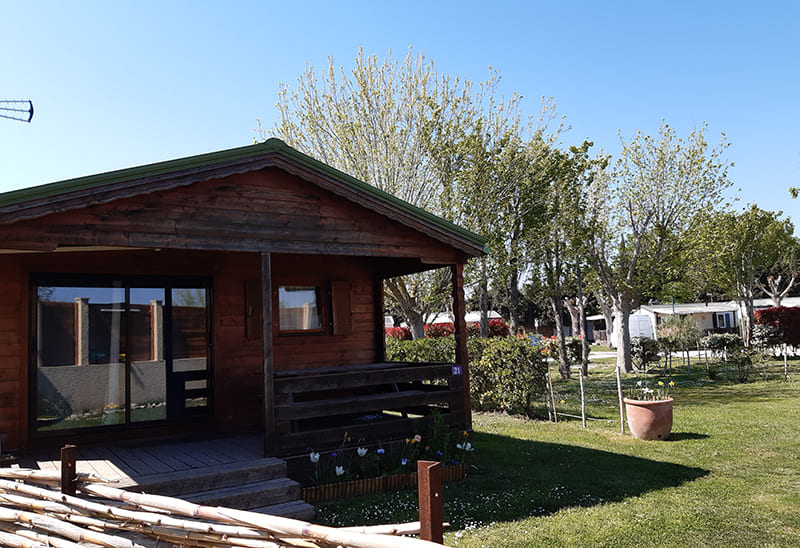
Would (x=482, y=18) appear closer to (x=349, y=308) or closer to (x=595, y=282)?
(x=349, y=308)

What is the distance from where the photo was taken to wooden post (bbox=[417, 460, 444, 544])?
2756 mm

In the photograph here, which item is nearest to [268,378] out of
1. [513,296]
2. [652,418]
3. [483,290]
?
[652,418]

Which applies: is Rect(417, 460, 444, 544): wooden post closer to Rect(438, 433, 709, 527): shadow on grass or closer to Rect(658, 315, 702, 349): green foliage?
Rect(438, 433, 709, 527): shadow on grass

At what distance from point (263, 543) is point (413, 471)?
15.3ft

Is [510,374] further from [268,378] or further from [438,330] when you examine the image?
[438,330]

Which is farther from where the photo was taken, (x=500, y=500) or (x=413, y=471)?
(x=413, y=471)

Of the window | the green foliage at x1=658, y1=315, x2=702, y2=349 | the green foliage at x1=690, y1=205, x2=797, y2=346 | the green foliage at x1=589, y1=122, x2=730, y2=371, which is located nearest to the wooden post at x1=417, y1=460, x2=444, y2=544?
the window

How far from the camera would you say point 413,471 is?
7.57 metres

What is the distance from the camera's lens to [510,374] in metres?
13.2

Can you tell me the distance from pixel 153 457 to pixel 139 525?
144 inches

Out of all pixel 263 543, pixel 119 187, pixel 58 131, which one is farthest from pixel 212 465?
pixel 58 131

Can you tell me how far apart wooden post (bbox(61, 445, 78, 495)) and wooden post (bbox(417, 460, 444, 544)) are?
300 cm

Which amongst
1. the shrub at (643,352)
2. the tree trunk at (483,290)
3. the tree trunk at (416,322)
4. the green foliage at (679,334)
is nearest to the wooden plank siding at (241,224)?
the tree trunk at (416,322)

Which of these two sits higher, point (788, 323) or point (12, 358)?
point (12, 358)
